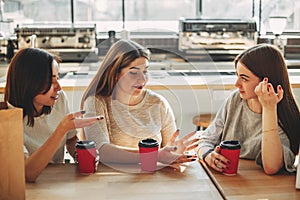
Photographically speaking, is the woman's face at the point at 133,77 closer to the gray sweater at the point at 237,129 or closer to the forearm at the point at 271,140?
the gray sweater at the point at 237,129

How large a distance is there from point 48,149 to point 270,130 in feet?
2.35

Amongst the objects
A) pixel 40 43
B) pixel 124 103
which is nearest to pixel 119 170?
pixel 124 103

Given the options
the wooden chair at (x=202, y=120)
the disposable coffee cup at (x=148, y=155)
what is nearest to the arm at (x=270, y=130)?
the disposable coffee cup at (x=148, y=155)

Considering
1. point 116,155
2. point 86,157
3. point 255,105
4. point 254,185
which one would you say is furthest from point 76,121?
point 255,105

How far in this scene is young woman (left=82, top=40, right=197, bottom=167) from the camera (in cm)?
164

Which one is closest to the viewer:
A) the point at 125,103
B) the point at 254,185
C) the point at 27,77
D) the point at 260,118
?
the point at 254,185

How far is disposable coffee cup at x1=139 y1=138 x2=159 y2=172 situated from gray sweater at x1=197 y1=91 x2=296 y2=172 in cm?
23

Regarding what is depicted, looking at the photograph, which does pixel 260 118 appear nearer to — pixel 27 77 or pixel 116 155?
pixel 116 155

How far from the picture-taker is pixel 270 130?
141cm

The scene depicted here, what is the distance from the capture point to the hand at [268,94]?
4.42 ft

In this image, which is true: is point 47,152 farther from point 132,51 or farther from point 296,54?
point 296,54

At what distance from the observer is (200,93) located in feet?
9.85

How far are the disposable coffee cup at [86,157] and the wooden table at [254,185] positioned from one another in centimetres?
37

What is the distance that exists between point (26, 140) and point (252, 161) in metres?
0.80
